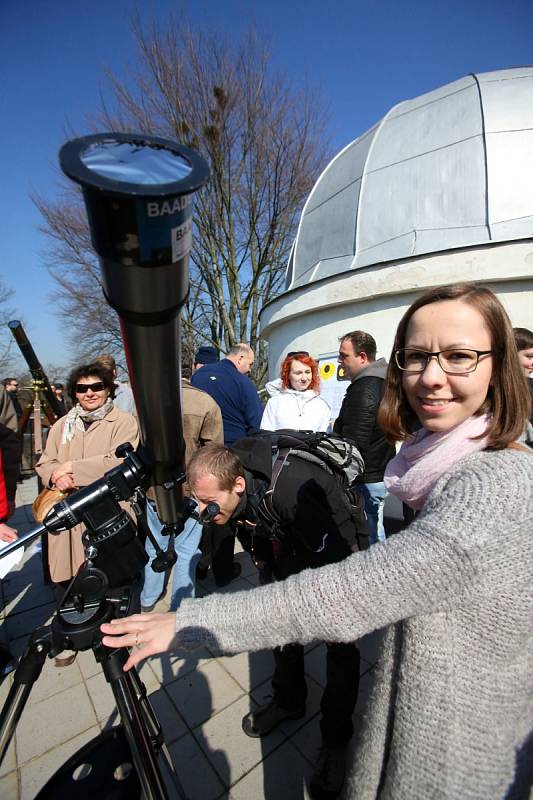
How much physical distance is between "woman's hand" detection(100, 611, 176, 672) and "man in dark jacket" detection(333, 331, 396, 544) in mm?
2352

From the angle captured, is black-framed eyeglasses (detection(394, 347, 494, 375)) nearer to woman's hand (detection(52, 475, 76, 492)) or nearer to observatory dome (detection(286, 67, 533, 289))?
woman's hand (detection(52, 475, 76, 492))

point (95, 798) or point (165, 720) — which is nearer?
point (95, 798)

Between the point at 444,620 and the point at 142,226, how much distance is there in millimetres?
975

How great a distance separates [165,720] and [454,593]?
7.10 feet

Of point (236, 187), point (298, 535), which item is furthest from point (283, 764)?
point (236, 187)

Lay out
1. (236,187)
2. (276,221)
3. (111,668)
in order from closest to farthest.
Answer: (111,668) → (236,187) → (276,221)

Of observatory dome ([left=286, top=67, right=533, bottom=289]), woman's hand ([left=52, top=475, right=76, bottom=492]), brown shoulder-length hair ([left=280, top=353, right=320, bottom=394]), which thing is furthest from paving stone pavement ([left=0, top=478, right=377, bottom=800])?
observatory dome ([left=286, top=67, right=533, bottom=289])

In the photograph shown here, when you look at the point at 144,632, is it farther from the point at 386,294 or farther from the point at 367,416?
the point at 386,294

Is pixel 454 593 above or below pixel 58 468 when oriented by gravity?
above

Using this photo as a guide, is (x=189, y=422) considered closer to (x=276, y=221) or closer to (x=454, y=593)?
(x=454, y=593)

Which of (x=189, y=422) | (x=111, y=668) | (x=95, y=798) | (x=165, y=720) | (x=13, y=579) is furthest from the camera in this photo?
(x=13, y=579)

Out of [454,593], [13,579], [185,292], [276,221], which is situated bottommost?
[13,579]

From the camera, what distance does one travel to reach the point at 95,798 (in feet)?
3.95

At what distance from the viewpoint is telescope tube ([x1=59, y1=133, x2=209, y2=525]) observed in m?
0.51
